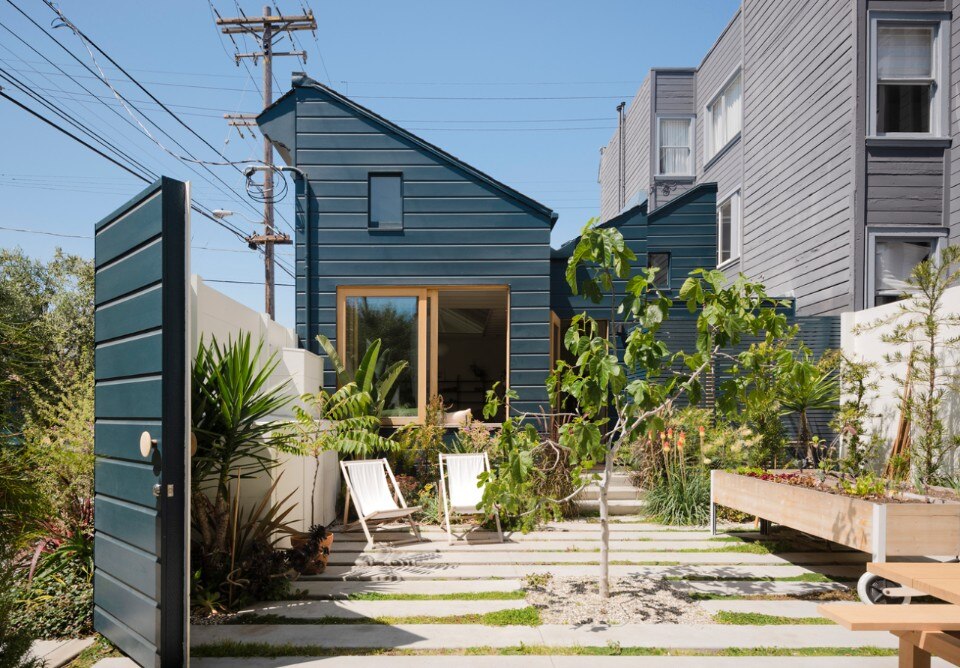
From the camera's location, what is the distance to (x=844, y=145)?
839 centimetres

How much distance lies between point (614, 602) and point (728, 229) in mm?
9770

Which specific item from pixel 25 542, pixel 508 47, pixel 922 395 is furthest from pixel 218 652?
pixel 508 47

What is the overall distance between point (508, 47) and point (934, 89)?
7586 millimetres

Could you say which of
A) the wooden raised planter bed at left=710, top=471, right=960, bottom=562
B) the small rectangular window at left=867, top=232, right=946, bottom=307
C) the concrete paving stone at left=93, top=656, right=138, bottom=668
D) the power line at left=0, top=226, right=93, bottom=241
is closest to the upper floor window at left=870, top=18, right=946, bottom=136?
the small rectangular window at left=867, top=232, right=946, bottom=307

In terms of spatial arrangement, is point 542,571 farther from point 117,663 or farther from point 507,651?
point 117,663

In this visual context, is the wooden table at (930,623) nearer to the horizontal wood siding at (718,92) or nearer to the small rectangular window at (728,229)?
the small rectangular window at (728,229)

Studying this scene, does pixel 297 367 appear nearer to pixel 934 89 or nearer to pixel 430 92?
pixel 934 89

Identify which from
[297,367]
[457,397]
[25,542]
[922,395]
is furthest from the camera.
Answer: [457,397]

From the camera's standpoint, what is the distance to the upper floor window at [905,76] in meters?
8.20

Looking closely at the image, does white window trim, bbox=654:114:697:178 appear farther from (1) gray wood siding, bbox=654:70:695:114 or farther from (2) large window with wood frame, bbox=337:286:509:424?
(2) large window with wood frame, bbox=337:286:509:424

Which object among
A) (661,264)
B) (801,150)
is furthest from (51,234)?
(801,150)

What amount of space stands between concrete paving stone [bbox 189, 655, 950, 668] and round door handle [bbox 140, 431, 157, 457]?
1279 mm

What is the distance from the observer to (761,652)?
378 cm

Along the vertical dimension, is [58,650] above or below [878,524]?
below
